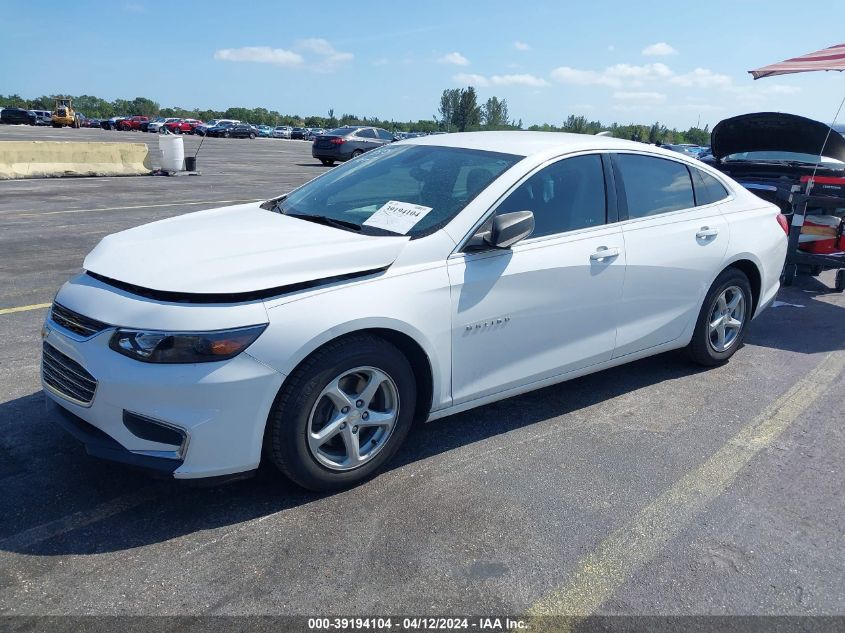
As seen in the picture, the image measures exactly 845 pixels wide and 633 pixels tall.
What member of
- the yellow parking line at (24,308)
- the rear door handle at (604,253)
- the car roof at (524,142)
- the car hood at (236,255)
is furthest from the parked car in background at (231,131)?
the rear door handle at (604,253)

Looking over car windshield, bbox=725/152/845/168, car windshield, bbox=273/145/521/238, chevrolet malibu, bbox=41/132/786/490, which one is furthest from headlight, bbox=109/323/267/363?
car windshield, bbox=725/152/845/168

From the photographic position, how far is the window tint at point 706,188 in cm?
495

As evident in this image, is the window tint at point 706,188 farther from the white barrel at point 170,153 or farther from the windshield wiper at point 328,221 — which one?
the white barrel at point 170,153

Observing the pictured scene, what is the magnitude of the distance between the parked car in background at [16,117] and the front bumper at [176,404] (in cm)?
7274

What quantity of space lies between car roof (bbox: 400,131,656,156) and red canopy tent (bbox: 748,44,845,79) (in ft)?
12.8

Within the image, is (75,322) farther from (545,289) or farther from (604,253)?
(604,253)

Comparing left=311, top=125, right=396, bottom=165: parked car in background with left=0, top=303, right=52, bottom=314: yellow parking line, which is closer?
left=0, top=303, right=52, bottom=314: yellow parking line

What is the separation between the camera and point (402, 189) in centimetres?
400

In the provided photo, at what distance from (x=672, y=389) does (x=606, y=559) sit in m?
2.18

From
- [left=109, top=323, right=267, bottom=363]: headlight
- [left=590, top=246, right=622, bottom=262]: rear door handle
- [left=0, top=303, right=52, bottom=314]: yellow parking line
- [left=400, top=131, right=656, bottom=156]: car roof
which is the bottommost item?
[left=0, top=303, right=52, bottom=314]: yellow parking line

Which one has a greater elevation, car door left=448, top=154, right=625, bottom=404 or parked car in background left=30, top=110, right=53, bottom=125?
parked car in background left=30, top=110, right=53, bottom=125

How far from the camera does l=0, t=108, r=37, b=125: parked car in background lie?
6388 centimetres

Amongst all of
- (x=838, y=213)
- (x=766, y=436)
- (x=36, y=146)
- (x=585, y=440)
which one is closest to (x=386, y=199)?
(x=585, y=440)

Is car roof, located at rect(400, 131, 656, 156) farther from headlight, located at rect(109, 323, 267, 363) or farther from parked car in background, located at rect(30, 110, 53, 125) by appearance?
parked car in background, located at rect(30, 110, 53, 125)
